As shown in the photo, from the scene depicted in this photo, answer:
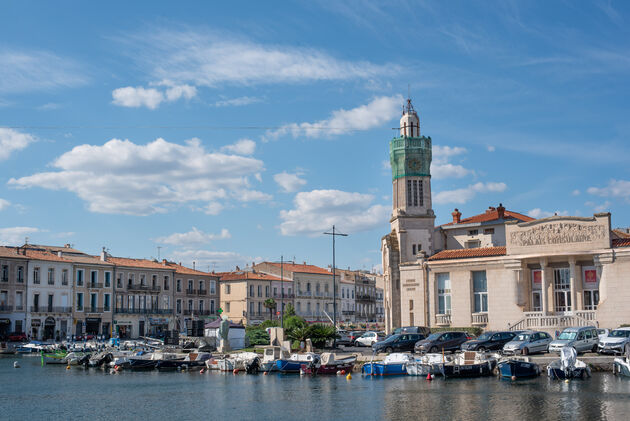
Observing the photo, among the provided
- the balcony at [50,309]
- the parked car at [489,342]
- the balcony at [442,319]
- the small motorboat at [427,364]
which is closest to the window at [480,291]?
the balcony at [442,319]

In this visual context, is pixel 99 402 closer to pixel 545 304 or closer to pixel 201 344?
pixel 201 344

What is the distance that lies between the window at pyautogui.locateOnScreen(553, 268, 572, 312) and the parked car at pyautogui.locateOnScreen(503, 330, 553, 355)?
13116 mm

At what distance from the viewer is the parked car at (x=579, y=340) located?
137 feet

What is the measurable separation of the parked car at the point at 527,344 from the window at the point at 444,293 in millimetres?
16960

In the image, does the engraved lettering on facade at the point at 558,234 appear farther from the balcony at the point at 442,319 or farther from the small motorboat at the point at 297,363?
the small motorboat at the point at 297,363

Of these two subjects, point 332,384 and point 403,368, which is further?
point 403,368

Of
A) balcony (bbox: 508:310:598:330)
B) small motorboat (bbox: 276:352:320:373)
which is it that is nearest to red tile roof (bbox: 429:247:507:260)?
balcony (bbox: 508:310:598:330)

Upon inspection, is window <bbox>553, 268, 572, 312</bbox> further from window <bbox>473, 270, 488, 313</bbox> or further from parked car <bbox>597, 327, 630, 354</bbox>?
parked car <bbox>597, 327, 630, 354</bbox>

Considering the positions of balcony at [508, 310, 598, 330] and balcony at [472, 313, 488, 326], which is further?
balcony at [472, 313, 488, 326]

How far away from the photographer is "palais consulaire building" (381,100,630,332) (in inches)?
2083


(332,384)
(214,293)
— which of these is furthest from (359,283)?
(332,384)

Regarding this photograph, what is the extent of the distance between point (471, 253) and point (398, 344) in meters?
14.9

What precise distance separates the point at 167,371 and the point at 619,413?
33189mm

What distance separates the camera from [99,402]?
35125 millimetres
